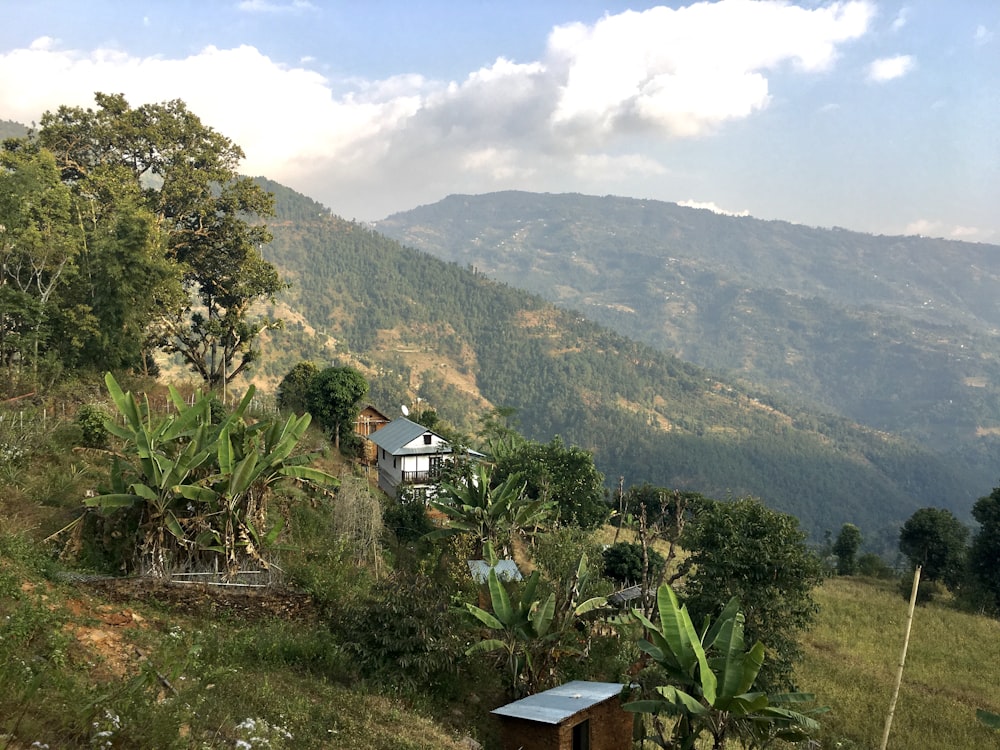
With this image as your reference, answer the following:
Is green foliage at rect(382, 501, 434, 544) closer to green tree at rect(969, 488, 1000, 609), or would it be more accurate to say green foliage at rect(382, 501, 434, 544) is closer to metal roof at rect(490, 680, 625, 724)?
metal roof at rect(490, 680, 625, 724)

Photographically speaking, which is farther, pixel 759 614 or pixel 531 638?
pixel 759 614

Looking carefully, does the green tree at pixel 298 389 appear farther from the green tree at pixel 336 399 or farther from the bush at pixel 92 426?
the bush at pixel 92 426

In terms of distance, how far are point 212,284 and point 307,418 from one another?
17.8 meters

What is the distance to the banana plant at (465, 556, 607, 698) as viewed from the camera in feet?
43.4

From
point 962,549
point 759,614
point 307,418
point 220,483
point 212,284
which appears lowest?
point 962,549

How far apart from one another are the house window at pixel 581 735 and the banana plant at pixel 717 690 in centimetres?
162

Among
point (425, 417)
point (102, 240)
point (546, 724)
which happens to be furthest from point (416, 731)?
point (425, 417)

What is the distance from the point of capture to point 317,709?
9.52m

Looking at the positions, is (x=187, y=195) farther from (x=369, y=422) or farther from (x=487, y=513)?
(x=487, y=513)

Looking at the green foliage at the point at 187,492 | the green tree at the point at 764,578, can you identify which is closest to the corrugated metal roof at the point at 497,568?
the green tree at the point at 764,578

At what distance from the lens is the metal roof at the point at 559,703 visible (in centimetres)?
1074

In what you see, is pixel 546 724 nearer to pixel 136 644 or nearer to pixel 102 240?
pixel 136 644

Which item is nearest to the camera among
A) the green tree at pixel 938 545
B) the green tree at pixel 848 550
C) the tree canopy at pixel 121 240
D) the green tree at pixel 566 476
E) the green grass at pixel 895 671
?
the green grass at pixel 895 671

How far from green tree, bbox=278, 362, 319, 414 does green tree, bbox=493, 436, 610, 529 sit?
432 inches
